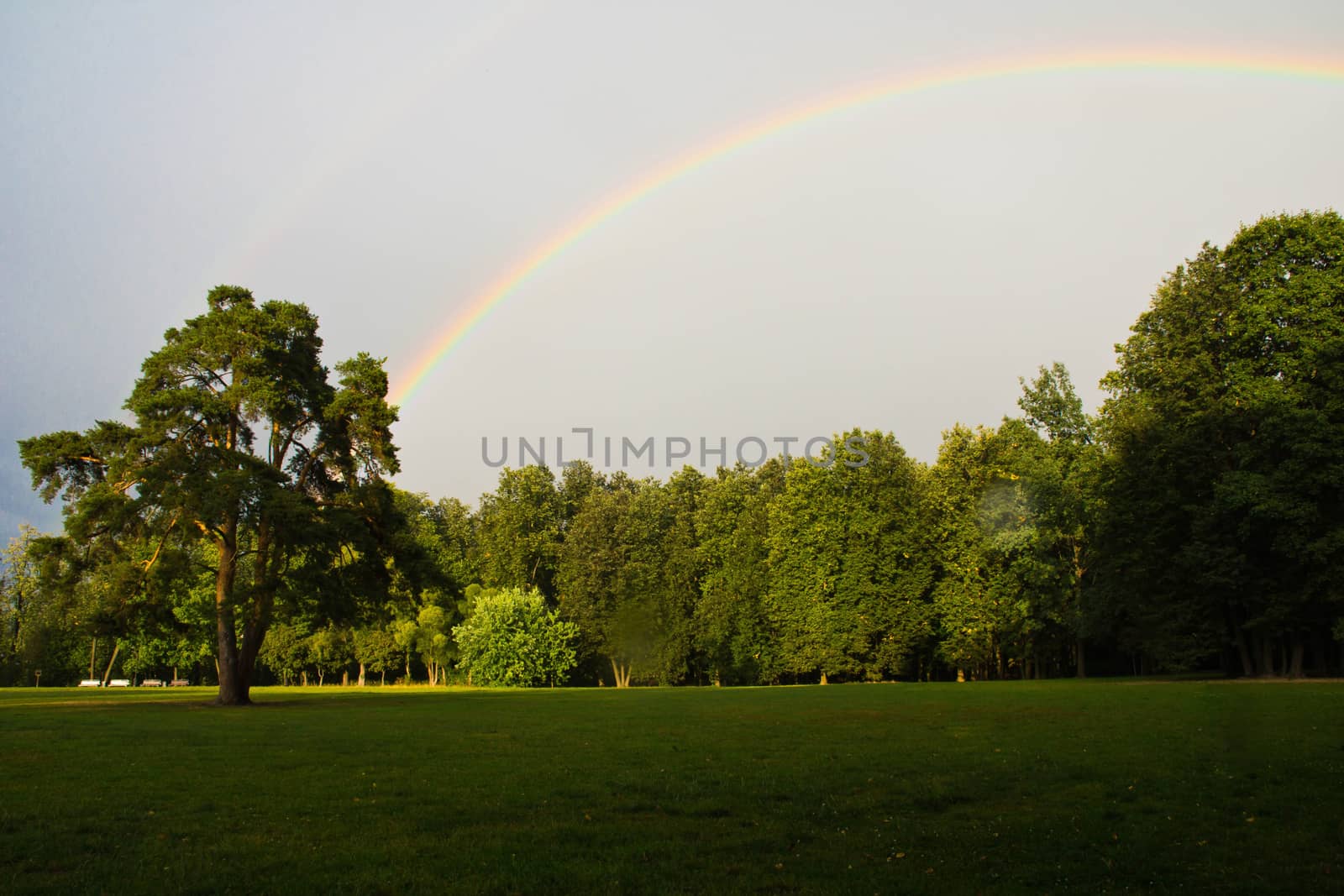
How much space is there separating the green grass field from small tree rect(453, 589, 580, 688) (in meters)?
55.7

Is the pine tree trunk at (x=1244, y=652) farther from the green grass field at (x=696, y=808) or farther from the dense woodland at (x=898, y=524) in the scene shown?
the green grass field at (x=696, y=808)

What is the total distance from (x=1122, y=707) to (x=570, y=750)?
16.8 m

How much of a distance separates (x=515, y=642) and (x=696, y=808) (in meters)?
68.3

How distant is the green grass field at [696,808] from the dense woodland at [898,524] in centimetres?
1665

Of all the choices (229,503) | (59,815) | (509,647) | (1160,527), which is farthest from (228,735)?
(509,647)

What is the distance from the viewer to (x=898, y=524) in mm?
69188

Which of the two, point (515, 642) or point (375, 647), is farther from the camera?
point (375, 647)

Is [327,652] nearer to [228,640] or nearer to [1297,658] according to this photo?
[228,640]

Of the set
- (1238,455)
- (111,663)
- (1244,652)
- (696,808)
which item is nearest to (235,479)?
(696,808)

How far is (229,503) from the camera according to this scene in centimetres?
3619

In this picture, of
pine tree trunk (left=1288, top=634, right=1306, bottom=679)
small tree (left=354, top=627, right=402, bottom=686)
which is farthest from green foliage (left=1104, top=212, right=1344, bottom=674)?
small tree (left=354, top=627, right=402, bottom=686)

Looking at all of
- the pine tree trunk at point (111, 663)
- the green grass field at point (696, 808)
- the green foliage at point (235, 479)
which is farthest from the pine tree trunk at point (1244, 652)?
the pine tree trunk at point (111, 663)

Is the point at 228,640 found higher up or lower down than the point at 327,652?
higher up

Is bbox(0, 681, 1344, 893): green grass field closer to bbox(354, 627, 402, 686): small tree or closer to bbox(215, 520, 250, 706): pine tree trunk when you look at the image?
bbox(215, 520, 250, 706): pine tree trunk
